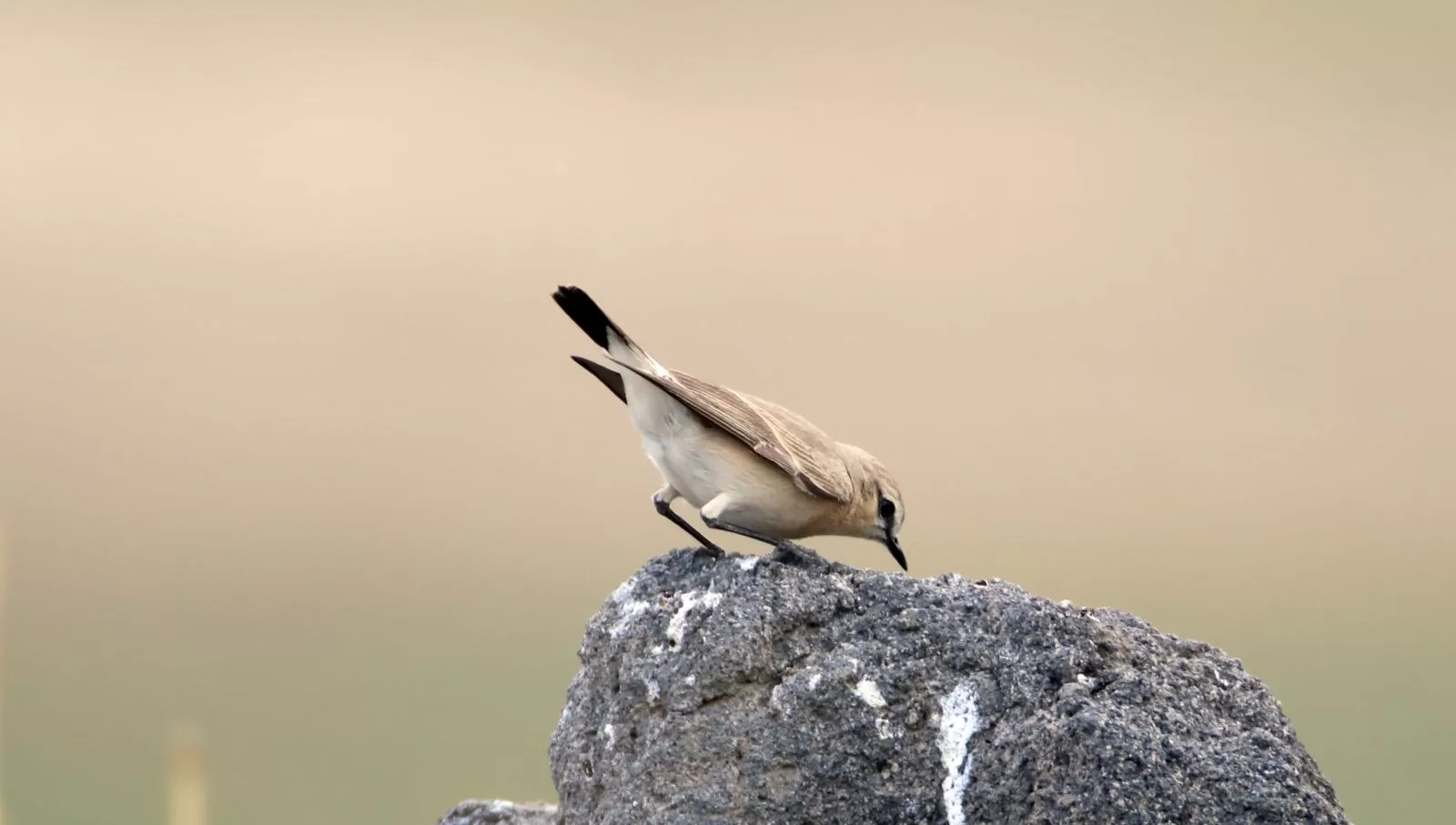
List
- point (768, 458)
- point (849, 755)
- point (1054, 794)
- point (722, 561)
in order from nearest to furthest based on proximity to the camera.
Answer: point (1054, 794)
point (849, 755)
point (722, 561)
point (768, 458)

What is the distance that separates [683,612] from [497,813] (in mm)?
1923

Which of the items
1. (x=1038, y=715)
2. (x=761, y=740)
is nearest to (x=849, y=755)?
(x=761, y=740)

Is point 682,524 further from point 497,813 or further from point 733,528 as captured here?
point 497,813

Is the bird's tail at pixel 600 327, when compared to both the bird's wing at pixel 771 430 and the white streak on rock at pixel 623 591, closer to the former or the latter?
Result: the bird's wing at pixel 771 430

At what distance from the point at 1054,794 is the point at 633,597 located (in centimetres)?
206

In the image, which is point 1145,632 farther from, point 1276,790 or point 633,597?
point 633,597

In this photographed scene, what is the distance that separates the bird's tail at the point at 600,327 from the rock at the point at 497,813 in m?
2.25

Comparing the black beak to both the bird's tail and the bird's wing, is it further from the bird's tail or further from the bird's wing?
the bird's tail

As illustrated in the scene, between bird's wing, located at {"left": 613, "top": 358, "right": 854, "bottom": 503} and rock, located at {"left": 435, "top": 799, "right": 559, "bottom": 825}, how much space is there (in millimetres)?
2051

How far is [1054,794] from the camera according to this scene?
19.7 feet

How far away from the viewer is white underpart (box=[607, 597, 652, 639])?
692 cm

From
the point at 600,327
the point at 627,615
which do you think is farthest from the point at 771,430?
the point at 627,615

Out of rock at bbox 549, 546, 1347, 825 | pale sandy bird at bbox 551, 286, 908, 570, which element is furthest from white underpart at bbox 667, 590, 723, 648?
pale sandy bird at bbox 551, 286, 908, 570

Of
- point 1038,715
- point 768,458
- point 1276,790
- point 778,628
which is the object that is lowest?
point 1276,790
